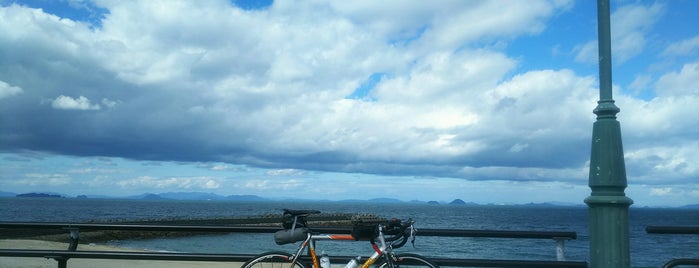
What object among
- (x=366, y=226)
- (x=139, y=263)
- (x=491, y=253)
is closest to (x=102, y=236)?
(x=491, y=253)

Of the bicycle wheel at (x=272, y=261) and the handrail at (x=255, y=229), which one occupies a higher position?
the handrail at (x=255, y=229)

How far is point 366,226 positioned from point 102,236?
251ft

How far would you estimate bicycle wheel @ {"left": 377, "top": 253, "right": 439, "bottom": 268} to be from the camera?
19.7 ft

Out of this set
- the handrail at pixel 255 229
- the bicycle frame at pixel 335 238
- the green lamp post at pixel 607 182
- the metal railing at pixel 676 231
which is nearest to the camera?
the green lamp post at pixel 607 182

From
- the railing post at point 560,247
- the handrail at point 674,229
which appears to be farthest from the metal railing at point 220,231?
the handrail at point 674,229

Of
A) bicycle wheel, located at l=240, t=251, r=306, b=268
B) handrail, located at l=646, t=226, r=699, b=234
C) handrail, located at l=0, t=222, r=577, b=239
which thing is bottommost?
bicycle wheel, located at l=240, t=251, r=306, b=268

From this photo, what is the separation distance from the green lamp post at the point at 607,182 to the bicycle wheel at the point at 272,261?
9.91 feet

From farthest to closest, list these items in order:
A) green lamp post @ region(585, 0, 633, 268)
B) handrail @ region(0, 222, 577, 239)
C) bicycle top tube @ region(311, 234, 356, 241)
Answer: handrail @ region(0, 222, 577, 239), bicycle top tube @ region(311, 234, 356, 241), green lamp post @ region(585, 0, 633, 268)

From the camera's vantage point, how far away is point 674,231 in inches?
258

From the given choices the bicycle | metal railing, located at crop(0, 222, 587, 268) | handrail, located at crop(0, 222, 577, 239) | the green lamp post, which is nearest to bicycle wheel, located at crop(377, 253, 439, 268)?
the bicycle

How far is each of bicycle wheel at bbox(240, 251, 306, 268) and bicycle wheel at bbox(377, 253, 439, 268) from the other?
1.05 metres

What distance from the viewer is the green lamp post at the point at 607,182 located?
5.59m

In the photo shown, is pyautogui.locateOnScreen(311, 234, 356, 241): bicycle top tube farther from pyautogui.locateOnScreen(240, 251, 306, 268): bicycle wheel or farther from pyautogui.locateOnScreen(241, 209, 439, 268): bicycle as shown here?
pyautogui.locateOnScreen(240, 251, 306, 268): bicycle wheel

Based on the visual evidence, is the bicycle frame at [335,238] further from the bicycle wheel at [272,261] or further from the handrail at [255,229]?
the handrail at [255,229]
